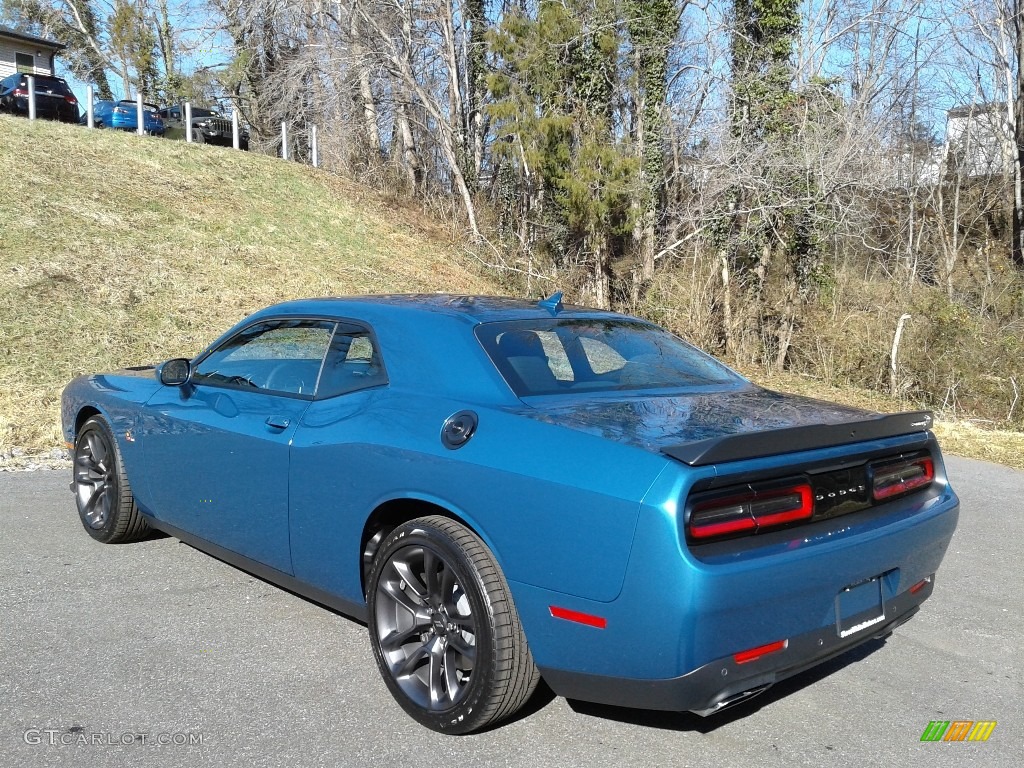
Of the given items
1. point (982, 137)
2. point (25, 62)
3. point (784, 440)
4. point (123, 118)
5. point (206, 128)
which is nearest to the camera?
point (784, 440)

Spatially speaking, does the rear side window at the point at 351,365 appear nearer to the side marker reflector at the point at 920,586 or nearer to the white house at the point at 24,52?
the side marker reflector at the point at 920,586

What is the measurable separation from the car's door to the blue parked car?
23.8m

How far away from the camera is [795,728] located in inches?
131

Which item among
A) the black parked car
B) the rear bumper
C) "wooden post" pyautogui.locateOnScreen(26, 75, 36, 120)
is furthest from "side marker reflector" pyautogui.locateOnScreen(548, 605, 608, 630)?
the black parked car

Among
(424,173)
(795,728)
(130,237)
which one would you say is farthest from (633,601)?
(424,173)

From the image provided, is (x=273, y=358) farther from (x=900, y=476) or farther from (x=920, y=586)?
(x=920, y=586)

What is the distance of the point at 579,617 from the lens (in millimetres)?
2832

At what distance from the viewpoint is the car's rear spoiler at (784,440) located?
2.77 m

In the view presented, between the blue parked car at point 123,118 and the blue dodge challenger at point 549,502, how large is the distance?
24.3m

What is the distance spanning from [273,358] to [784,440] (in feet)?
9.29

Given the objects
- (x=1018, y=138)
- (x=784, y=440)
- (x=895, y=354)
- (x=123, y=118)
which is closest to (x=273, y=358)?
(x=784, y=440)

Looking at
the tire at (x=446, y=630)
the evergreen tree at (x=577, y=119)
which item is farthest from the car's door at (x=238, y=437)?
the evergreen tree at (x=577, y=119)

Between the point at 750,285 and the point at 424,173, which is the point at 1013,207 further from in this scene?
the point at 424,173

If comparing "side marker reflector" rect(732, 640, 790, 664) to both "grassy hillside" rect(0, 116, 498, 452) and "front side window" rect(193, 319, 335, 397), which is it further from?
"grassy hillside" rect(0, 116, 498, 452)
